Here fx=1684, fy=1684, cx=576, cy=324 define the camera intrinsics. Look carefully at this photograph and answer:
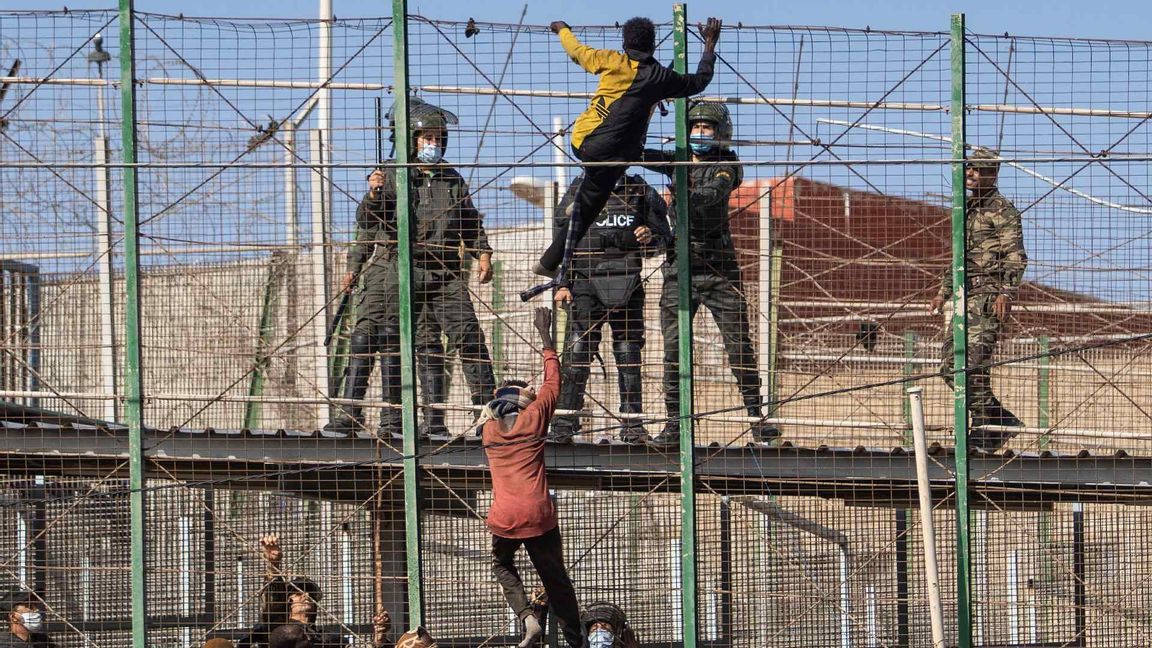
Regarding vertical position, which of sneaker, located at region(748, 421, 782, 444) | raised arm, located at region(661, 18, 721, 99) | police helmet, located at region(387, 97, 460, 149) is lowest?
sneaker, located at region(748, 421, 782, 444)

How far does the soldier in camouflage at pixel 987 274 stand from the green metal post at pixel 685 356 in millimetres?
1730

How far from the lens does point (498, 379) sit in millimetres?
14578

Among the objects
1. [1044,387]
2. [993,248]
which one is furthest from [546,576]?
[1044,387]

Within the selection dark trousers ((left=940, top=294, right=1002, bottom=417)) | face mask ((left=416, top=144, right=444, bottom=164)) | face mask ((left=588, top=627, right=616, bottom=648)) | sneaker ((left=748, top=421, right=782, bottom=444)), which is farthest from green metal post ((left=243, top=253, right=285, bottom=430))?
dark trousers ((left=940, top=294, right=1002, bottom=417))

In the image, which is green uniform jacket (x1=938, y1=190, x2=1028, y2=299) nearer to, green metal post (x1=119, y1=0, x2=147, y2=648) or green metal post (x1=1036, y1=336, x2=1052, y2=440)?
green metal post (x1=1036, y1=336, x2=1052, y2=440)

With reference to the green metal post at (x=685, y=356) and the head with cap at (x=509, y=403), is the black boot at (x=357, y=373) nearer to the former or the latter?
the head with cap at (x=509, y=403)

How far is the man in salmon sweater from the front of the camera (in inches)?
366

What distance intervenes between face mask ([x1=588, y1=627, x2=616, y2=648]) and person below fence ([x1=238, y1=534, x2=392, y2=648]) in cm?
124

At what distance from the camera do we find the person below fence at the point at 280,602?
1030 cm

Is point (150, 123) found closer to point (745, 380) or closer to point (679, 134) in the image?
point (679, 134)

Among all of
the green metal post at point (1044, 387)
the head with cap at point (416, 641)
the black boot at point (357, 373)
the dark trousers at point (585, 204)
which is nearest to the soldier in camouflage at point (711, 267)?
the dark trousers at point (585, 204)

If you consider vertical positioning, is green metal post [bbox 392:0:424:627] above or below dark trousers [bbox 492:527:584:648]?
above

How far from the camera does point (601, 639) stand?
33.6 feet

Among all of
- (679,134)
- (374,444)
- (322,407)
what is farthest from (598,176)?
(322,407)
